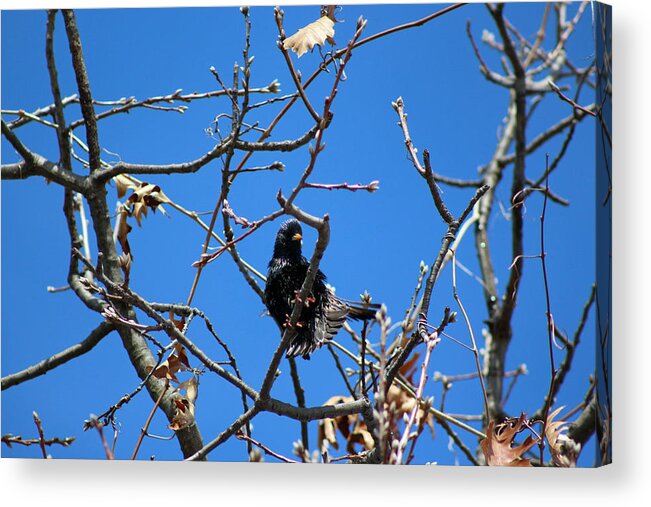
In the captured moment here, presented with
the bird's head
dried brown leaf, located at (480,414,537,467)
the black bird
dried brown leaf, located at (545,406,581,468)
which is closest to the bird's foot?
the black bird

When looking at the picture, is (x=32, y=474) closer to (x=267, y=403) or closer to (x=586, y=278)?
(x=267, y=403)

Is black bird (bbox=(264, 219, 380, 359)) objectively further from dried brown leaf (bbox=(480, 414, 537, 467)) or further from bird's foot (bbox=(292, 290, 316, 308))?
dried brown leaf (bbox=(480, 414, 537, 467))

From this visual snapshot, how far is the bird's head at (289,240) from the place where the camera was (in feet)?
7.84

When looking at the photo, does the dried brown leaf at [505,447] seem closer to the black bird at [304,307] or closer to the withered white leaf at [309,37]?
the black bird at [304,307]

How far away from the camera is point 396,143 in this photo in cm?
238

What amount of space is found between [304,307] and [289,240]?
0.65 feet

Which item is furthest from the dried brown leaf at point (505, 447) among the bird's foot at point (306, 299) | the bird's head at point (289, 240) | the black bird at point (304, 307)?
the bird's head at point (289, 240)

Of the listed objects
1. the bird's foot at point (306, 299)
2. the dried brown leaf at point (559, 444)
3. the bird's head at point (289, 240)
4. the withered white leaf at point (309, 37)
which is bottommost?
the dried brown leaf at point (559, 444)

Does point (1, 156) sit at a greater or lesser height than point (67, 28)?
lesser

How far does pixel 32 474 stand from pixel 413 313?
3.84ft

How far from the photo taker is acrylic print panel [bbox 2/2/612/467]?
2.23 m

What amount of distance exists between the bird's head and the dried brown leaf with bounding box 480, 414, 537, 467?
68 centimetres

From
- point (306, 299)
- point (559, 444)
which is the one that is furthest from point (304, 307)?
point (559, 444)

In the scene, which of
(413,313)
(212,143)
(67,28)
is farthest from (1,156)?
(413,313)
